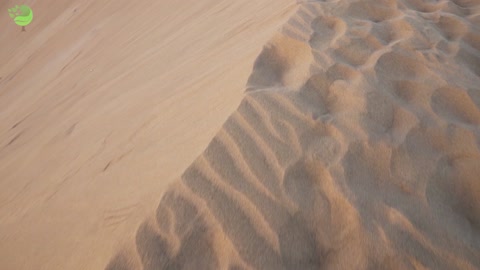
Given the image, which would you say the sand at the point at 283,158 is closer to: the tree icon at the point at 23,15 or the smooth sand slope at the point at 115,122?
the smooth sand slope at the point at 115,122

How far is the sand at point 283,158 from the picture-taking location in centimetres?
120

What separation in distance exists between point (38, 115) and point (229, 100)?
96.3 inches

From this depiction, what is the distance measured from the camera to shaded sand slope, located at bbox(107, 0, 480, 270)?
118 centimetres

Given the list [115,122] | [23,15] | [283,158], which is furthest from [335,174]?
[23,15]

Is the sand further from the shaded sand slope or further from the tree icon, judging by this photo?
the tree icon

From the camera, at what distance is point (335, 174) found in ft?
4.40

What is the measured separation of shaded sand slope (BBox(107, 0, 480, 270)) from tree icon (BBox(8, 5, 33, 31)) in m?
6.90

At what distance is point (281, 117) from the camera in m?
1.54

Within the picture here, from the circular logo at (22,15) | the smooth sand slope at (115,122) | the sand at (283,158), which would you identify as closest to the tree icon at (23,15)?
the circular logo at (22,15)

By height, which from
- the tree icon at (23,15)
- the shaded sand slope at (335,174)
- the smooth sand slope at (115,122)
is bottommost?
the shaded sand slope at (335,174)

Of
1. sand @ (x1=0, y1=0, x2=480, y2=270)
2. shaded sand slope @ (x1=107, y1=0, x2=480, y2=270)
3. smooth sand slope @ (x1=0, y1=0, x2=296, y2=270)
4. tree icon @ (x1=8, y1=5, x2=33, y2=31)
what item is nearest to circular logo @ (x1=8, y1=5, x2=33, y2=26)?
tree icon @ (x1=8, y1=5, x2=33, y2=31)

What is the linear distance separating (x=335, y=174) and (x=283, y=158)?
0.22 metres

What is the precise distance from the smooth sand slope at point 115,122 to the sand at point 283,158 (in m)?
0.01

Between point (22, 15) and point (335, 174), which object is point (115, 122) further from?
point (22, 15)
